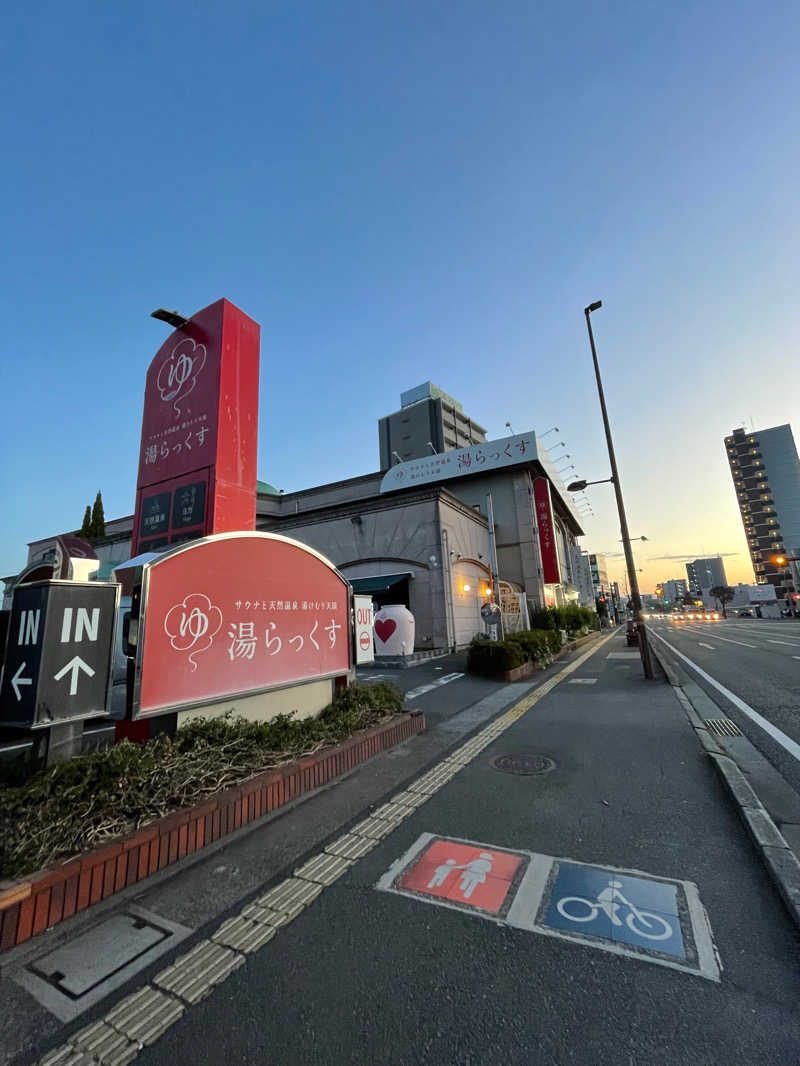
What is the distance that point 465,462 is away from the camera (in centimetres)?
3491

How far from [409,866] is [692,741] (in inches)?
202

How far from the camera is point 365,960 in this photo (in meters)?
2.44

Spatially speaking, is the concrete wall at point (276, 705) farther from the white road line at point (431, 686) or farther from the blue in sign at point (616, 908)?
the white road line at point (431, 686)

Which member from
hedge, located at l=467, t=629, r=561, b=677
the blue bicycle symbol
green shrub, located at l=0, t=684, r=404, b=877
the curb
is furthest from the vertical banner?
the blue bicycle symbol

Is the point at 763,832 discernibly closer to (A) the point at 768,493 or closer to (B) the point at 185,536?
(B) the point at 185,536

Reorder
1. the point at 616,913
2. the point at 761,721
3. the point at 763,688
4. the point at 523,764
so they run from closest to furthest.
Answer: the point at 616,913 → the point at 523,764 → the point at 761,721 → the point at 763,688

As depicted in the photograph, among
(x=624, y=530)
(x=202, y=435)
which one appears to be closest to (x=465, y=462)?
(x=624, y=530)

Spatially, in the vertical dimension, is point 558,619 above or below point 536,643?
above

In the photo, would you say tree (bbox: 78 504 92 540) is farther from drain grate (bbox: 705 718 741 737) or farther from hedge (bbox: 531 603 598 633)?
drain grate (bbox: 705 718 741 737)

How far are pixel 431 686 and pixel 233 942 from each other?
9.82m

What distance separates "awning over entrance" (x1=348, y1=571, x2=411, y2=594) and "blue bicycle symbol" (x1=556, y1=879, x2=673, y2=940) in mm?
18304

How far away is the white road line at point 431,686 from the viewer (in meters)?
11.0

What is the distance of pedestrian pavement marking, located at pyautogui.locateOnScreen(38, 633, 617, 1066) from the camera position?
1977 millimetres

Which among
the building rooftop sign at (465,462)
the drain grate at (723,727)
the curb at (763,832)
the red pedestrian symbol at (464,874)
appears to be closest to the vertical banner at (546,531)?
the building rooftop sign at (465,462)
